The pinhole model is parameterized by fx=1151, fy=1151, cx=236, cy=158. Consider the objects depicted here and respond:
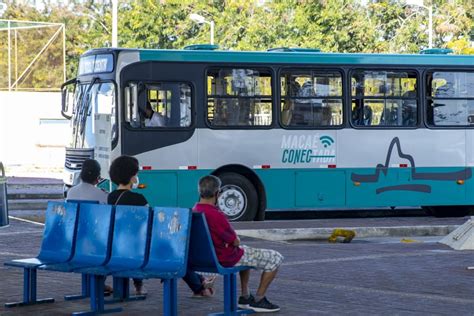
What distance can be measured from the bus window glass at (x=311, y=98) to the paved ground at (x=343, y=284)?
17.8 ft

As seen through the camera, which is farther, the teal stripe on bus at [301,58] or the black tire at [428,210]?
the black tire at [428,210]

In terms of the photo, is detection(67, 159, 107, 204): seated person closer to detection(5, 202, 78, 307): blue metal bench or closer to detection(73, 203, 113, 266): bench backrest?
detection(5, 202, 78, 307): blue metal bench

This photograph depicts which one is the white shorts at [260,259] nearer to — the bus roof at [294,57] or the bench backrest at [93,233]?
the bench backrest at [93,233]

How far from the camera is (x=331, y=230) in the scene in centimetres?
1744

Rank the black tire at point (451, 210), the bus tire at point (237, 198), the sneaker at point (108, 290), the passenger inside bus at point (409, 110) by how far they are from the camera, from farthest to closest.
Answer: the black tire at point (451, 210), the passenger inside bus at point (409, 110), the bus tire at point (237, 198), the sneaker at point (108, 290)

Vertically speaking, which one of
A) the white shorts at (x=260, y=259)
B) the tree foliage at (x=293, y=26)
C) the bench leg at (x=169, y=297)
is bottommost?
the bench leg at (x=169, y=297)

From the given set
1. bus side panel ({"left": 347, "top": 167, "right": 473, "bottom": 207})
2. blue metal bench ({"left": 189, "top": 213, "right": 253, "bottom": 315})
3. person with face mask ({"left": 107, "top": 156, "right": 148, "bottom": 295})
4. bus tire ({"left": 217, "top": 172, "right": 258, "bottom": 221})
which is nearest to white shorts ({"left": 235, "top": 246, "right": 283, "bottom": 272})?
blue metal bench ({"left": 189, "top": 213, "right": 253, "bottom": 315})

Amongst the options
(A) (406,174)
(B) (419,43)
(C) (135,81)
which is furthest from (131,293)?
(B) (419,43)

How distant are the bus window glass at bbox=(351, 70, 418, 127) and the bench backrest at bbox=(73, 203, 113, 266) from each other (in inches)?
458

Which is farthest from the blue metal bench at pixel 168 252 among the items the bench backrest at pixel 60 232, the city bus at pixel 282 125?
the city bus at pixel 282 125

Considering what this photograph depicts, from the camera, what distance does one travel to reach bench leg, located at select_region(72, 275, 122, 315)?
31.8 ft

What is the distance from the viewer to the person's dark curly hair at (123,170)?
10320 mm

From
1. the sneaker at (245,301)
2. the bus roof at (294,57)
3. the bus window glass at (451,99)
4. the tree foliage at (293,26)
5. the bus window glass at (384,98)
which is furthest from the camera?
the tree foliage at (293,26)

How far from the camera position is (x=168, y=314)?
9.13 meters
